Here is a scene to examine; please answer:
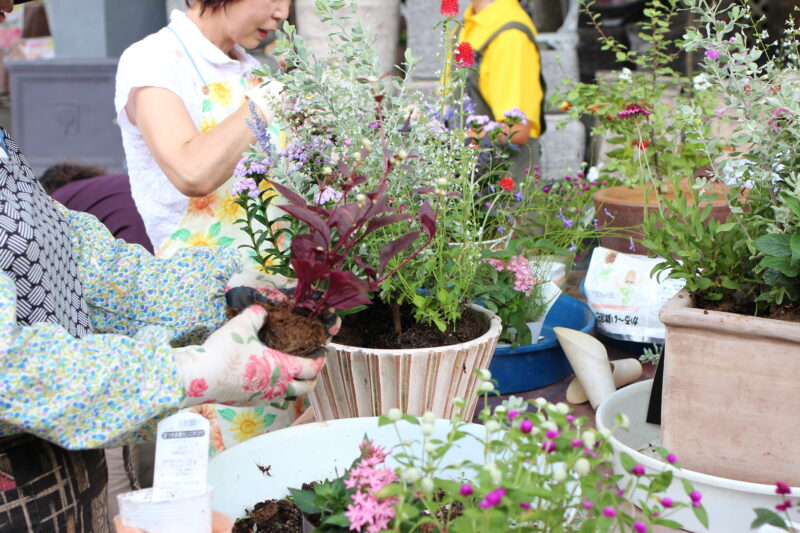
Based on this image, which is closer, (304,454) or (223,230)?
(304,454)

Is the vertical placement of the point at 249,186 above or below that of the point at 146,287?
above

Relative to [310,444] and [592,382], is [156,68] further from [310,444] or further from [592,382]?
[592,382]

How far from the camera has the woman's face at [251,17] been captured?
1.96 meters

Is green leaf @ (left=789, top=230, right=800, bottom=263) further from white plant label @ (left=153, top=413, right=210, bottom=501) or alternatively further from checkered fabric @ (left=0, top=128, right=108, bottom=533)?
checkered fabric @ (left=0, top=128, right=108, bottom=533)

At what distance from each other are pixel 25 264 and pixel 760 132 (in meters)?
1.05

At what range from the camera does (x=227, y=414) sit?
1.75m

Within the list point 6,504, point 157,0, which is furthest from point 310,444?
point 157,0

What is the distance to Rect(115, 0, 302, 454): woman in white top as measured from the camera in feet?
5.65

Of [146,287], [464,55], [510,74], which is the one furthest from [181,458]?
[510,74]

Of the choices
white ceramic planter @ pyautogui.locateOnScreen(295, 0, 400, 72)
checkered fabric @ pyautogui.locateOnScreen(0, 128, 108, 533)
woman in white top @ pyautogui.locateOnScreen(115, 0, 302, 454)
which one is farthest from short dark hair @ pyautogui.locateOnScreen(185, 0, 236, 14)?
white ceramic planter @ pyautogui.locateOnScreen(295, 0, 400, 72)

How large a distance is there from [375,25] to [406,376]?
14.3 ft

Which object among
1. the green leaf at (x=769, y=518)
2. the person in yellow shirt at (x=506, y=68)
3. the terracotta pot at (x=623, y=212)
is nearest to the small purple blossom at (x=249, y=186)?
the green leaf at (x=769, y=518)

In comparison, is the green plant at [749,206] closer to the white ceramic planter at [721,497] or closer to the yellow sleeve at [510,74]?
the white ceramic planter at [721,497]

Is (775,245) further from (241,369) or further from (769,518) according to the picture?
(241,369)
